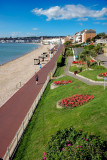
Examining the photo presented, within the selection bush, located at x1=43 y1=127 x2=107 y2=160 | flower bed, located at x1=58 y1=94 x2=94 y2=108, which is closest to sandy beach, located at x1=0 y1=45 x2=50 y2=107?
flower bed, located at x1=58 y1=94 x2=94 y2=108

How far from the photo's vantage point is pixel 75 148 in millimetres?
5156

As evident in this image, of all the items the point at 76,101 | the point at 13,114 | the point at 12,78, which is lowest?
the point at 13,114

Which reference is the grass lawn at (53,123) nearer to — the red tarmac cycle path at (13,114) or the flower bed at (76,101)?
the flower bed at (76,101)

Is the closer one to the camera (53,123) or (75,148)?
(75,148)

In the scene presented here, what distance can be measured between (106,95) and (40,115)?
505 cm

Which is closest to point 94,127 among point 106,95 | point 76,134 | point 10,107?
point 76,134

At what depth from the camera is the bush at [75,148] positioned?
495 cm

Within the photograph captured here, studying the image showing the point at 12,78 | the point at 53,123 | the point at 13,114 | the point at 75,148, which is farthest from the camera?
the point at 12,78

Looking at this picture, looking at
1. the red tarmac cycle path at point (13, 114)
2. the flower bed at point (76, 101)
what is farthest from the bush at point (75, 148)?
the flower bed at point (76, 101)

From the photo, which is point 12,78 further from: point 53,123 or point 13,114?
point 53,123

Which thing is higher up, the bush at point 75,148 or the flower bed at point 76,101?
the bush at point 75,148

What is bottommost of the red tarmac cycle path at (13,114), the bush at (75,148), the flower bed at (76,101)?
the red tarmac cycle path at (13,114)

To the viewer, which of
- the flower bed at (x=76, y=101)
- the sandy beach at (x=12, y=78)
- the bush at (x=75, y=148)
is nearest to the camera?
the bush at (x=75, y=148)

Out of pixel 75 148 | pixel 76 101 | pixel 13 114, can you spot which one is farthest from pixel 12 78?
pixel 75 148
